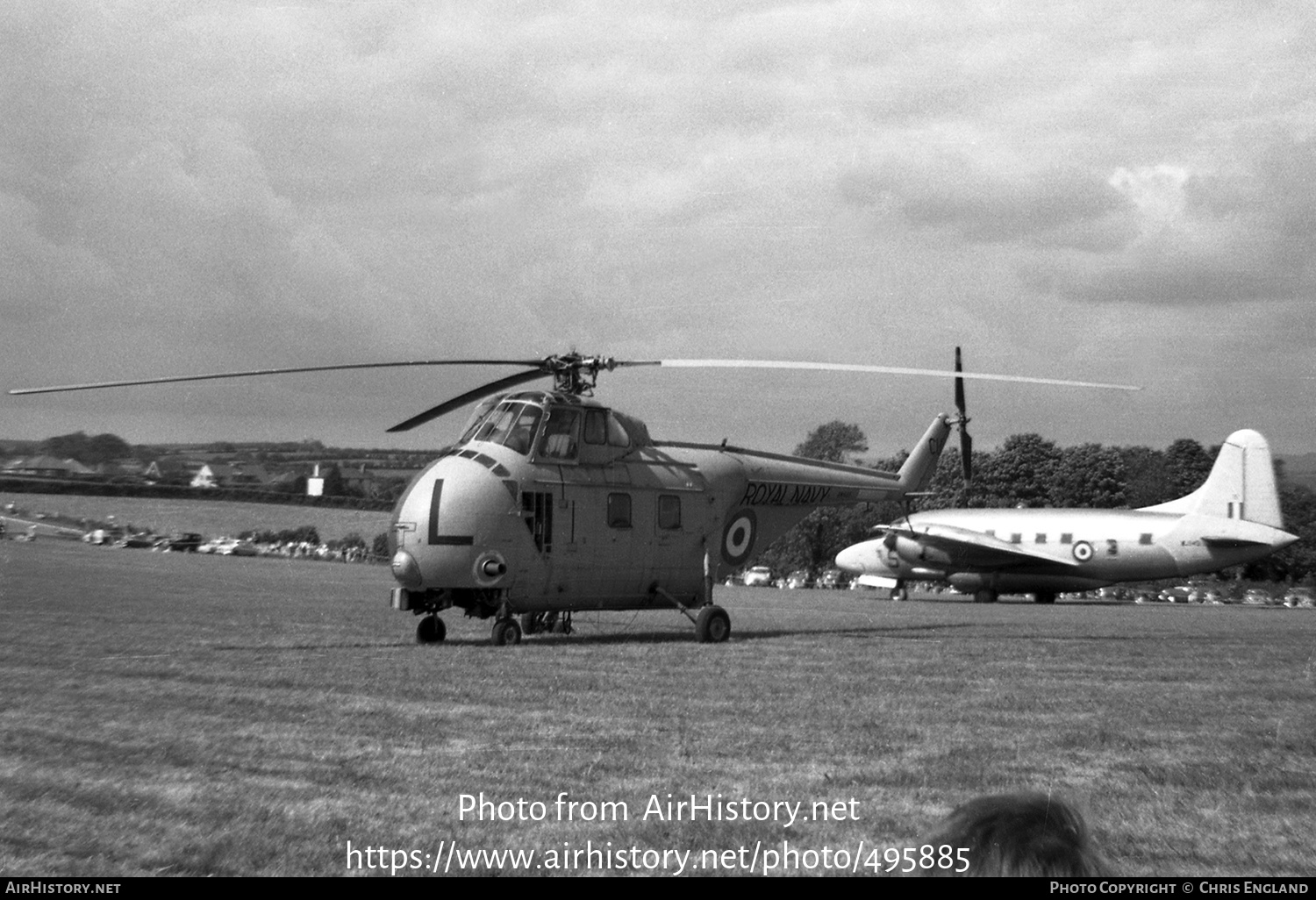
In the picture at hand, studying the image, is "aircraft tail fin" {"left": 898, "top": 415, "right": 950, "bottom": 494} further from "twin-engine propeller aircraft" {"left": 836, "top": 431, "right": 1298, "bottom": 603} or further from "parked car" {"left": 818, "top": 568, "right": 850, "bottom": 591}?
"parked car" {"left": 818, "top": 568, "right": 850, "bottom": 591}

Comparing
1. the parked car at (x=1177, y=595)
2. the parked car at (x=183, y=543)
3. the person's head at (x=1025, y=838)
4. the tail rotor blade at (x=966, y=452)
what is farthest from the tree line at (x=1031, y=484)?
the person's head at (x=1025, y=838)

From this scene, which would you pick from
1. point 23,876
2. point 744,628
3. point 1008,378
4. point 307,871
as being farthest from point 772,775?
point 744,628

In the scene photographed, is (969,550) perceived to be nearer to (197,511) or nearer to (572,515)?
(197,511)

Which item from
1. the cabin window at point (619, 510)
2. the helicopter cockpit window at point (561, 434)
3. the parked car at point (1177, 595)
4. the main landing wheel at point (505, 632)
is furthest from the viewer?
the parked car at point (1177, 595)

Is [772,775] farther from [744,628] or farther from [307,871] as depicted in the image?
[744,628]

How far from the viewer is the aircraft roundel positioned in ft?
85.8

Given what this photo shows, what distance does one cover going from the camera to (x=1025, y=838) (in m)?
3.24

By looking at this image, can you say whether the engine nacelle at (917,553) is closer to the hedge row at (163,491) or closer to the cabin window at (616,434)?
the hedge row at (163,491)

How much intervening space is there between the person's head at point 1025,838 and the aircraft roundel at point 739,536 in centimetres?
2268

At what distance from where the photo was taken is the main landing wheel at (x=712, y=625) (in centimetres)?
2317

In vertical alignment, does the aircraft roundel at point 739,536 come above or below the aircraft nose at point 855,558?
above

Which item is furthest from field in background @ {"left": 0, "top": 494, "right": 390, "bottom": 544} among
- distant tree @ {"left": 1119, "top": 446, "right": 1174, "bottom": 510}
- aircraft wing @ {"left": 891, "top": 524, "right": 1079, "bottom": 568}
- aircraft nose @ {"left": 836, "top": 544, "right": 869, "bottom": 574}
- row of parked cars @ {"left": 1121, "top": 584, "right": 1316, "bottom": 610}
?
distant tree @ {"left": 1119, "top": 446, "right": 1174, "bottom": 510}

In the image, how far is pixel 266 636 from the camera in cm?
2178

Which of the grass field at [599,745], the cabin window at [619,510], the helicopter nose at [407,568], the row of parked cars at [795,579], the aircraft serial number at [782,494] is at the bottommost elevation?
the row of parked cars at [795,579]
